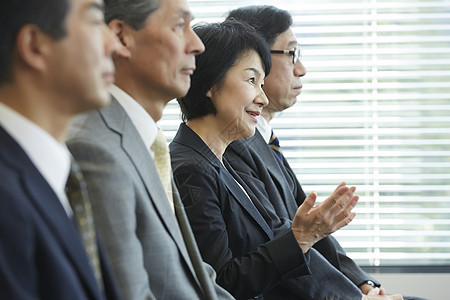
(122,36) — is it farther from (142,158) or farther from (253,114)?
(253,114)

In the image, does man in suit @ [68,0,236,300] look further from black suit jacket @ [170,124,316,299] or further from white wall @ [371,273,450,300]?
white wall @ [371,273,450,300]

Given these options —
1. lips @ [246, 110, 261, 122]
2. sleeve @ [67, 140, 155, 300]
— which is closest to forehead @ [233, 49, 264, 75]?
lips @ [246, 110, 261, 122]

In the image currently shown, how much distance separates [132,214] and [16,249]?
44 centimetres

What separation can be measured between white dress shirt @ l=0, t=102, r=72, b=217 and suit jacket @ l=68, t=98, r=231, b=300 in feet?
0.85

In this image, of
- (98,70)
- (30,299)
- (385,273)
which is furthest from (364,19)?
(30,299)

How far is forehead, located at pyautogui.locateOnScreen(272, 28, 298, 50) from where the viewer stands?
2828mm

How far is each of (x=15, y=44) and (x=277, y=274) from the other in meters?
1.21

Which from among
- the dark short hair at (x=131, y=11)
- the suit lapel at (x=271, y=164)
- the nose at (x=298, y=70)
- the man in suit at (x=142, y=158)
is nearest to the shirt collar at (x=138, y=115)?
the man in suit at (x=142, y=158)

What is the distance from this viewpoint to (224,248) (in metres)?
1.89

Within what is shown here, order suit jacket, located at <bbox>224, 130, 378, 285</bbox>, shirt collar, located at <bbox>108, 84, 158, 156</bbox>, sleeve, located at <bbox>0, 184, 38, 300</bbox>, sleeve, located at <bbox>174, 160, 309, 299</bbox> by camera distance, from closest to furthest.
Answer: sleeve, located at <bbox>0, 184, 38, 300</bbox> → shirt collar, located at <bbox>108, 84, 158, 156</bbox> → sleeve, located at <bbox>174, 160, 309, 299</bbox> → suit jacket, located at <bbox>224, 130, 378, 285</bbox>

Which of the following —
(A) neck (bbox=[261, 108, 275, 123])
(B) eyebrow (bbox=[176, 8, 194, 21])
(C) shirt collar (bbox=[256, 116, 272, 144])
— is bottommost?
(C) shirt collar (bbox=[256, 116, 272, 144])

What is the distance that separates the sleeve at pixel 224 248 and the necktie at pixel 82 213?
2.67 ft

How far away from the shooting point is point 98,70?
99cm

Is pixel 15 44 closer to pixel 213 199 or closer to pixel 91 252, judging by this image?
pixel 91 252
